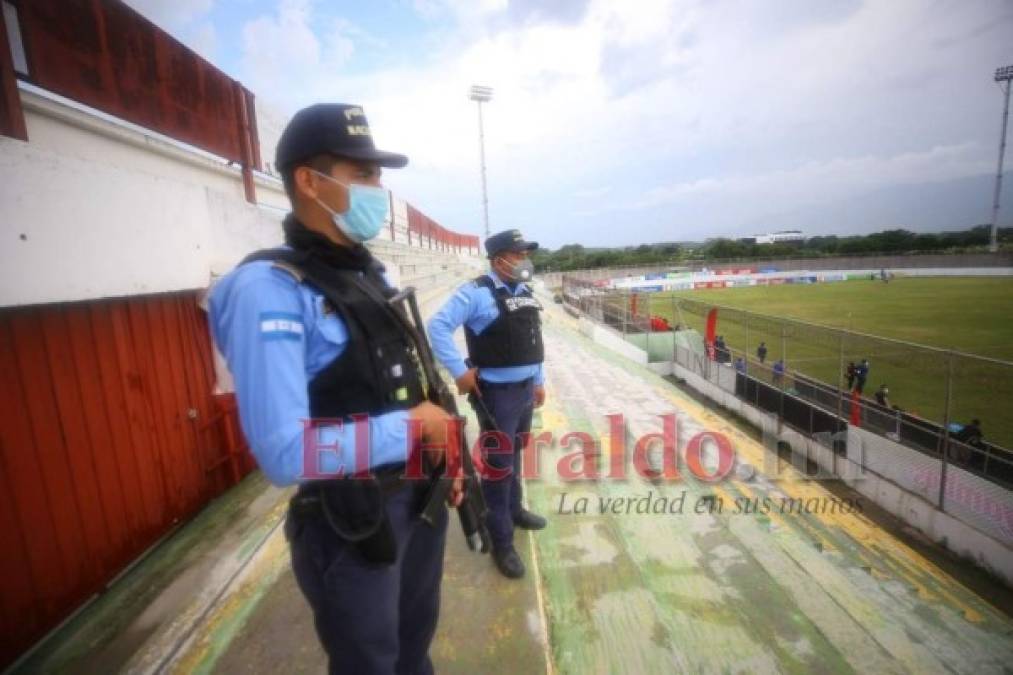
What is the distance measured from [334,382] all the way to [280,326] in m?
0.22

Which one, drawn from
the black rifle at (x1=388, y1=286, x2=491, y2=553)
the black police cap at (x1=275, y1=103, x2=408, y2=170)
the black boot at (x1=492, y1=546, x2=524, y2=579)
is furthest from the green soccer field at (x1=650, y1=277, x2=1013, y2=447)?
the black police cap at (x1=275, y1=103, x2=408, y2=170)

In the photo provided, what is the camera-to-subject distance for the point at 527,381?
10.1 ft

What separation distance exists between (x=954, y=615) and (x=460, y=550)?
3.06 m

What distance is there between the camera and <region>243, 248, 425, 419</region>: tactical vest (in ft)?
3.92

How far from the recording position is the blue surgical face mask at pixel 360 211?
1.35 meters

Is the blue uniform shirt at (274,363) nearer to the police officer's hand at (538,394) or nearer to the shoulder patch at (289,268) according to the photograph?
the shoulder patch at (289,268)

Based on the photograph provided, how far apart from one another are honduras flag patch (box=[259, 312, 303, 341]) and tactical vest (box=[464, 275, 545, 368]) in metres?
1.83

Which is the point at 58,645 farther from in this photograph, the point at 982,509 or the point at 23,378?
the point at 982,509

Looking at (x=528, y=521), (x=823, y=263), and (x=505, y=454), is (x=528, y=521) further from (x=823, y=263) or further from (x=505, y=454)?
(x=823, y=263)

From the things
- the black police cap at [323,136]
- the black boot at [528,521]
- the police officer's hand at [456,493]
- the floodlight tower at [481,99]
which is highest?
the floodlight tower at [481,99]

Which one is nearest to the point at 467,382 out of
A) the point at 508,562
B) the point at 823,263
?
the point at 508,562

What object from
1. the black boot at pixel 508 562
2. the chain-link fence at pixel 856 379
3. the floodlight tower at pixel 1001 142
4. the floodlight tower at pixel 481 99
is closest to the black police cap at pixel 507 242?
the black boot at pixel 508 562

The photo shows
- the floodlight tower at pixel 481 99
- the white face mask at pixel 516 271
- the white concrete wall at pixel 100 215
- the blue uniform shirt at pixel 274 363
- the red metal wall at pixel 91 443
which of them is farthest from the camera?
the floodlight tower at pixel 481 99

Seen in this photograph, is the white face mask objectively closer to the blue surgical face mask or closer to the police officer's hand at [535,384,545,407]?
the police officer's hand at [535,384,545,407]
